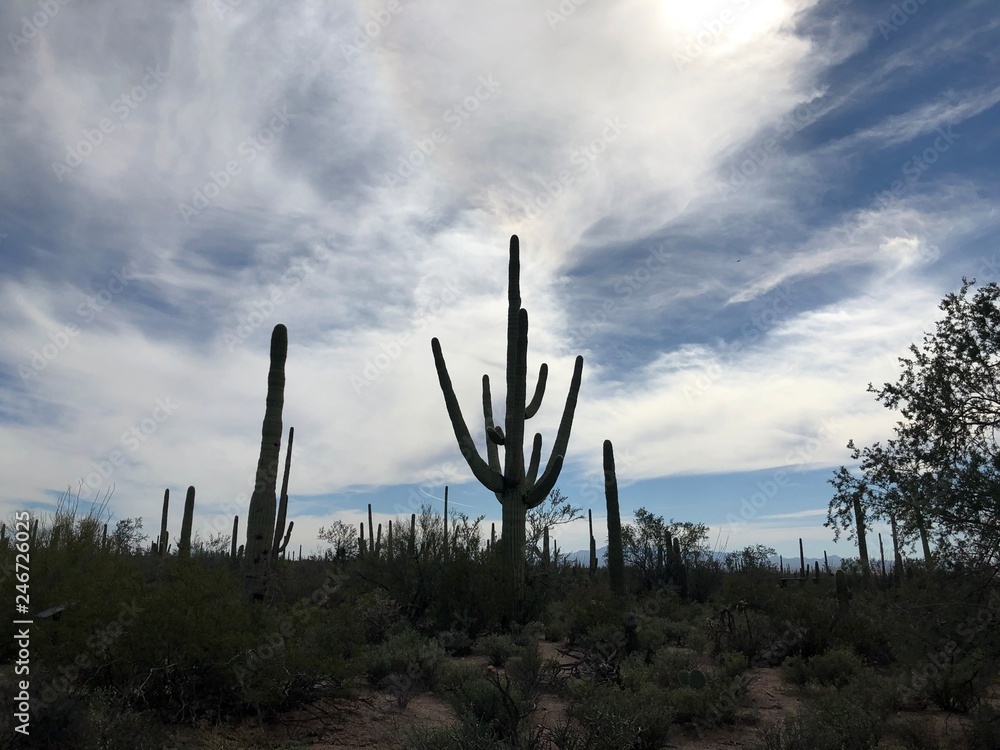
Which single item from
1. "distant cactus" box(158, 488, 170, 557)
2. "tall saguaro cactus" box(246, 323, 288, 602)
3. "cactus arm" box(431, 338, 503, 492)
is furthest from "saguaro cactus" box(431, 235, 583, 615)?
"distant cactus" box(158, 488, 170, 557)

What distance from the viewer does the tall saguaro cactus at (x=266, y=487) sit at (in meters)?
9.44

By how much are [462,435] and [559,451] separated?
218 centimetres

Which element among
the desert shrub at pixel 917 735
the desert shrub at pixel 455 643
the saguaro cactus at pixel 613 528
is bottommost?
the desert shrub at pixel 917 735

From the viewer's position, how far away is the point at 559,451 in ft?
52.0

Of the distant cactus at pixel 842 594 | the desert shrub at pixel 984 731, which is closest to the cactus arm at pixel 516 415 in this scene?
the distant cactus at pixel 842 594

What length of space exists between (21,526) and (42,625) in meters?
3.27

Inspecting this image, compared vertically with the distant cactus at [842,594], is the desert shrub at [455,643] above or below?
below

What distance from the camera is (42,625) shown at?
6.65m

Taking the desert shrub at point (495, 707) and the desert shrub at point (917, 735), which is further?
the desert shrub at point (917, 735)

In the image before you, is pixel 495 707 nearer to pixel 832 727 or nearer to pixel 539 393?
pixel 832 727

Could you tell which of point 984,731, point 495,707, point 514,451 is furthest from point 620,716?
point 514,451

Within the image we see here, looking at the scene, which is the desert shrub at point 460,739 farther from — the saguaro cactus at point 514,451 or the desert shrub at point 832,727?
the saguaro cactus at point 514,451

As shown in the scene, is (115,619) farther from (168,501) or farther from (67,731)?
(168,501)

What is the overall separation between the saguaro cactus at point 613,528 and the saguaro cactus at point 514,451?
7.99 ft
